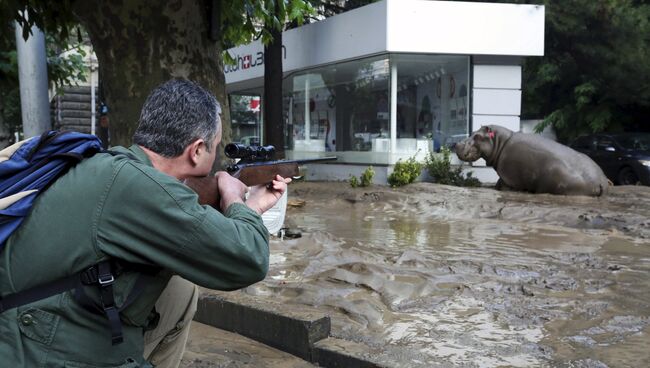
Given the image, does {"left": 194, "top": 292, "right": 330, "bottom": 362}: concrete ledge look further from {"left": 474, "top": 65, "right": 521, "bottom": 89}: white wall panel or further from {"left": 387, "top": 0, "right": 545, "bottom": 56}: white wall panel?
{"left": 474, "top": 65, "right": 521, "bottom": 89}: white wall panel

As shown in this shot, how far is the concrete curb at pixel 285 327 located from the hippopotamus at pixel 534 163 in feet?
28.1

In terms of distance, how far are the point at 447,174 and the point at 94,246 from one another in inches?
482

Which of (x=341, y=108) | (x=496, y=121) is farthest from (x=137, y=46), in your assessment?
(x=341, y=108)

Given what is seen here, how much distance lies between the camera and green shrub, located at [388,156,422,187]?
43.5 ft

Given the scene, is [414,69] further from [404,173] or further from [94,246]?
[94,246]

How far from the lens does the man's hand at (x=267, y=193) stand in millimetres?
2582

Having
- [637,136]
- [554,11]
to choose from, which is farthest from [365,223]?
[554,11]

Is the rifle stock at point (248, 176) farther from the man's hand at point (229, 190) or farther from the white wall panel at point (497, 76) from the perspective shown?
the white wall panel at point (497, 76)

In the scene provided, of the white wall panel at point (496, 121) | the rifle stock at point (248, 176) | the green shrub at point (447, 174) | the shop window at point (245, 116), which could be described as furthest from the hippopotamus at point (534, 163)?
the shop window at point (245, 116)

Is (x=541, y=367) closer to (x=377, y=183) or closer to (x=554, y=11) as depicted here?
(x=377, y=183)

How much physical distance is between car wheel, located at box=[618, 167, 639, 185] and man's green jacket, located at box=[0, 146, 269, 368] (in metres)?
15.6

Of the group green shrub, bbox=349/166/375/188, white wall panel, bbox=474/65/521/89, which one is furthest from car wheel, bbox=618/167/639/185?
green shrub, bbox=349/166/375/188

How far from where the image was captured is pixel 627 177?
617 inches

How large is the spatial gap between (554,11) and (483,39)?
6631 mm
